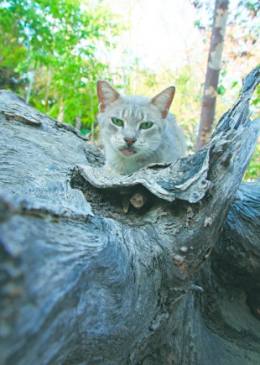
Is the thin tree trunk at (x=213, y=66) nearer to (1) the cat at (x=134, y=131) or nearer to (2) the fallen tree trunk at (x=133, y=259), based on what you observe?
(1) the cat at (x=134, y=131)

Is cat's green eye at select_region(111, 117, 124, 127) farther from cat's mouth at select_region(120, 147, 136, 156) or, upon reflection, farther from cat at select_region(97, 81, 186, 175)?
cat's mouth at select_region(120, 147, 136, 156)

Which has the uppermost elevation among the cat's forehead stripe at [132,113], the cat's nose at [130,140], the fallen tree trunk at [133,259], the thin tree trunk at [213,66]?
the thin tree trunk at [213,66]

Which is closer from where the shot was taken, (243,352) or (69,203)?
(69,203)

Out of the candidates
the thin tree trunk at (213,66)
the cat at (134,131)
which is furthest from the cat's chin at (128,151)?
the thin tree trunk at (213,66)

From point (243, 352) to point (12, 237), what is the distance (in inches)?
45.1

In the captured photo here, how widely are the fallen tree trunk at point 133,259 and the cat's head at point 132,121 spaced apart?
429 mm

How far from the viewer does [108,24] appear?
5.21 m

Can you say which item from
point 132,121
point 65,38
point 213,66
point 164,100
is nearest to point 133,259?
point 132,121

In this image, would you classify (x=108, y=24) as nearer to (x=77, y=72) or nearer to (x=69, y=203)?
(x=77, y=72)

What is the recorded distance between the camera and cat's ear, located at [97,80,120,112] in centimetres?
220

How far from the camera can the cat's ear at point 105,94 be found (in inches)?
86.4

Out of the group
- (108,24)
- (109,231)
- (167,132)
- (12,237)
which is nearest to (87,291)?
(109,231)

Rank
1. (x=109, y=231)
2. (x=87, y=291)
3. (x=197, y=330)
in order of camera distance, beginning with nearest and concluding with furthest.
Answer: (x=87, y=291) → (x=109, y=231) → (x=197, y=330)

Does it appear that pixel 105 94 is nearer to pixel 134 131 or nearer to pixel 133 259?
pixel 134 131
